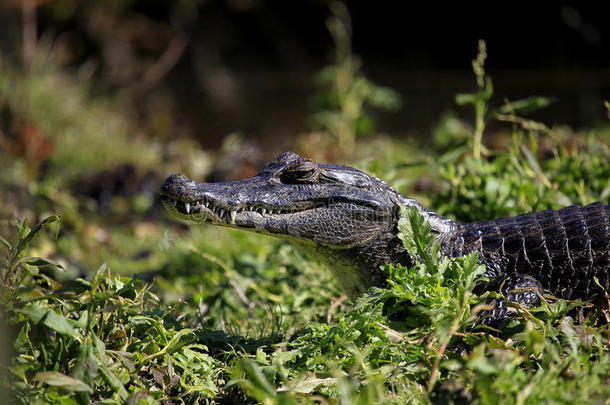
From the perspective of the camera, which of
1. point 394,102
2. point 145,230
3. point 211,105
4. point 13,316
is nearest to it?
point 13,316

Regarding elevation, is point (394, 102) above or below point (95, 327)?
above

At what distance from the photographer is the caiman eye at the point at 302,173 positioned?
2.69m

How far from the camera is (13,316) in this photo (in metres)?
1.97

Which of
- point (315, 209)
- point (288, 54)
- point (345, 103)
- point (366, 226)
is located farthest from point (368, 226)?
point (288, 54)

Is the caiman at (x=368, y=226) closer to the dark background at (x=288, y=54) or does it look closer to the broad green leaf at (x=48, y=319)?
the broad green leaf at (x=48, y=319)

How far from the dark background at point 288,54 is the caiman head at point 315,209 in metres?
5.79

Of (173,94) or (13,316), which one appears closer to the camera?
(13,316)

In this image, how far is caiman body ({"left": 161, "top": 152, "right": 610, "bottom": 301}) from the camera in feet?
8.43

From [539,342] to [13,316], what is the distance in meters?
1.60

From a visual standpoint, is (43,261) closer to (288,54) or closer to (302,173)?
(302,173)

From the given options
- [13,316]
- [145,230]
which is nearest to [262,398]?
[13,316]

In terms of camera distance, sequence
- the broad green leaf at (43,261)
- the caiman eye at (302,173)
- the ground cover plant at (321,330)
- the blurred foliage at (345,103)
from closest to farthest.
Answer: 1. the ground cover plant at (321,330)
2. the broad green leaf at (43,261)
3. the caiman eye at (302,173)
4. the blurred foliage at (345,103)

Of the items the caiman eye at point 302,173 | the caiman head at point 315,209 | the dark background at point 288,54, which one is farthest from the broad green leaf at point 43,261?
the dark background at point 288,54

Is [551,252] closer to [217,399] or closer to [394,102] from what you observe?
[217,399]
